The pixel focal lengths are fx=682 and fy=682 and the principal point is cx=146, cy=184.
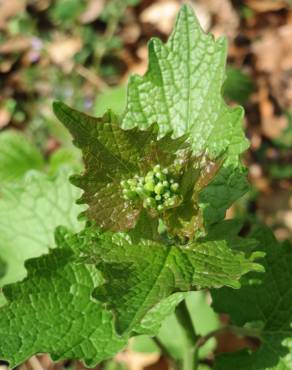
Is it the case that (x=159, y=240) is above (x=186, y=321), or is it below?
above

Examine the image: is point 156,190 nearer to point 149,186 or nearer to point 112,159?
point 149,186

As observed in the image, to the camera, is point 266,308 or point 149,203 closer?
point 149,203

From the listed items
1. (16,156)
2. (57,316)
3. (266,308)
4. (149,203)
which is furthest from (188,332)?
(16,156)

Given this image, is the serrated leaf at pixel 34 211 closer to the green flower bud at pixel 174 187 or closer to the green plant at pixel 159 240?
the green plant at pixel 159 240

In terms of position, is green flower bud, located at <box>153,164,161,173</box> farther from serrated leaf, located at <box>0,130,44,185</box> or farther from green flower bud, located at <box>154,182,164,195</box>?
serrated leaf, located at <box>0,130,44,185</box>

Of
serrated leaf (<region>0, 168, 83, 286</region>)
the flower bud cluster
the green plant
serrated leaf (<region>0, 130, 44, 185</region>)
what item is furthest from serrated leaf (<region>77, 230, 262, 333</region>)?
serrated leaf (<region>0, 130, 44, 185</region>)

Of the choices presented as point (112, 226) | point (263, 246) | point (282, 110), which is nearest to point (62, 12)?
point (282, 110)

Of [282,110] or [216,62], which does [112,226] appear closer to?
[216,62]
